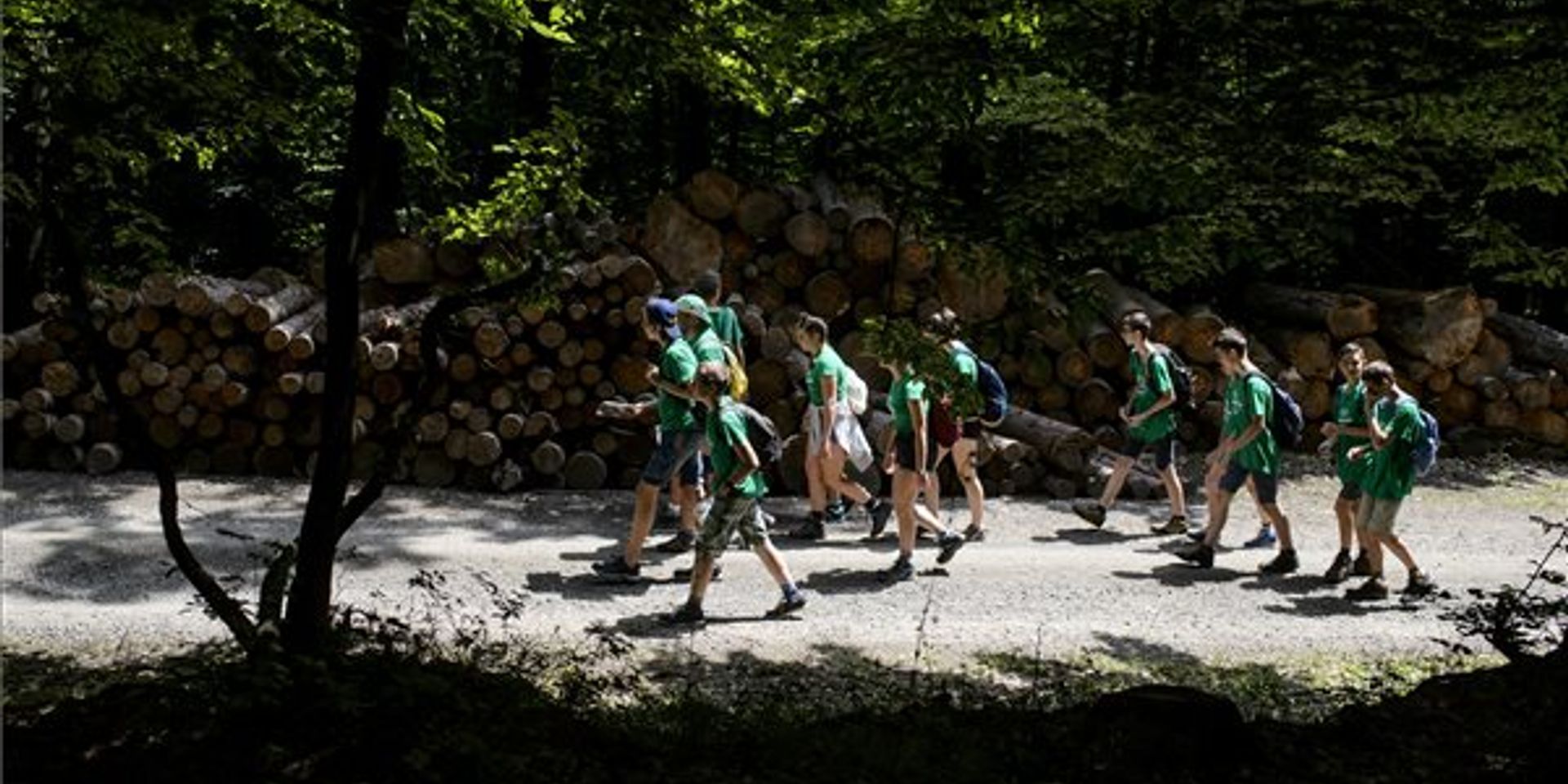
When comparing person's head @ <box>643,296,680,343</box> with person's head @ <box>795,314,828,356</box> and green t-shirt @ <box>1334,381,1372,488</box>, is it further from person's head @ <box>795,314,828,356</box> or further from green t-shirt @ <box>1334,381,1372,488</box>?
green t-shirt @ <box>1334,381,1372,488</box>

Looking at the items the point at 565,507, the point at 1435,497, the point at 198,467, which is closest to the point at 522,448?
the point at 565,507

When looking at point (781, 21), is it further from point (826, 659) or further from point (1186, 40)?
point (826, 659)

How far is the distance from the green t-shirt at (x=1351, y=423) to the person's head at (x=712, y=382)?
449 cm

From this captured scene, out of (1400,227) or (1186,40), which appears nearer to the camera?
(1186,40)

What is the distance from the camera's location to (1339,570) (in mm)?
9055

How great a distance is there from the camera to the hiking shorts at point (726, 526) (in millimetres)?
7492

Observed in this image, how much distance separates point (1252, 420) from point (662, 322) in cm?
425

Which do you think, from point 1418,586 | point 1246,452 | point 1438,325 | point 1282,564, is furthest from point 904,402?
point 1438,325

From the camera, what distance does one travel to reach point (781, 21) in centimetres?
614

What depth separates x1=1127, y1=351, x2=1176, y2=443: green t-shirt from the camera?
10.3 meters

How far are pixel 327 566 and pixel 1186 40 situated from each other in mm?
4237

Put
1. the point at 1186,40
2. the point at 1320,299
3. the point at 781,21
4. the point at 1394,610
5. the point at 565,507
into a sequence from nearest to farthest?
the point at 1186,40, the point at 781,21, the point at 1394,610, the point at 565,507, the point at 1320,299

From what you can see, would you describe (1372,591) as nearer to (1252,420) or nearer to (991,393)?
(1252,420)

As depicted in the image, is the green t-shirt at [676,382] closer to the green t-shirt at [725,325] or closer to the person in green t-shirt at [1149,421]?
the green t-shirt at [725,325]
